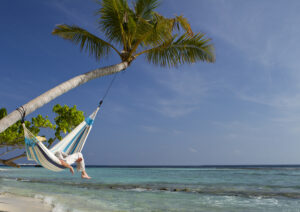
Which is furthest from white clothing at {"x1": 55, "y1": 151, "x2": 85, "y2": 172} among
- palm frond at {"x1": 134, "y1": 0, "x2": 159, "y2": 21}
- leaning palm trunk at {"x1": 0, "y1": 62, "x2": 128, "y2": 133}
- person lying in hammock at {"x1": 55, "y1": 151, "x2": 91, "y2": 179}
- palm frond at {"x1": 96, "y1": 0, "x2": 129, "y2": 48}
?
palm frond at {"x1": 134, "y1": 0, "x2": 159, "y2": 21}

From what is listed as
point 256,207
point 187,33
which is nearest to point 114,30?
point 187,33

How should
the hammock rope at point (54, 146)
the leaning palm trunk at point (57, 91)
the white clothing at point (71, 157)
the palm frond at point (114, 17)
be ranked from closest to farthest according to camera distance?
1. the leaning palm trunk at point (57, 91)
2. the hammock rope at point (54, 146)
3. the white clothing at point (71, 157)
4. the palm frond at point (114, 17)

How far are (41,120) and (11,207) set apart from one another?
A: 2.19 meters

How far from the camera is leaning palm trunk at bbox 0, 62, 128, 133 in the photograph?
7.01 feet

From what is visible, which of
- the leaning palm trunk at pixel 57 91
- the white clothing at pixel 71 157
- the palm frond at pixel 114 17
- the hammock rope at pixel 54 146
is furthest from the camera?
the palm frond at pixel 114 17

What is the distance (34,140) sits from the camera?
9.31ft

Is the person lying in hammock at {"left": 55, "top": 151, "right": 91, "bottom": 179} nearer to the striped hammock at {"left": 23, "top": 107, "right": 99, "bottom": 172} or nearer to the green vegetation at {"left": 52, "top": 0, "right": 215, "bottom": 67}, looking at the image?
the striped hammock at {"left": 23, "top": 107, "right": 99, "bottom": 172}

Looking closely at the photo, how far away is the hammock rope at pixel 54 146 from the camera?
2.83m

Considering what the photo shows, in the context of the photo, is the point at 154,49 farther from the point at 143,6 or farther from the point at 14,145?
the point at 14,145

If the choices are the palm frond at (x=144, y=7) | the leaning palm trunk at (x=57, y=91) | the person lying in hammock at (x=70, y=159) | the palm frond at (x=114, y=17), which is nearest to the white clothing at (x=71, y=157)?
the person lying in hammock at (x=70, y=159)

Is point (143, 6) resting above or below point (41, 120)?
above

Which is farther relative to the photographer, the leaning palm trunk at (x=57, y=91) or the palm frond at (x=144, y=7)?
the palm frond at (x=144, y=7)

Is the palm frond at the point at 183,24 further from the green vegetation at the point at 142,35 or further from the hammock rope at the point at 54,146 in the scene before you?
the hammock rope at the point at 54,146

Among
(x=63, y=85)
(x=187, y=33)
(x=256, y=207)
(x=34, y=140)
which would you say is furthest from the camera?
(x=256, y=207)
